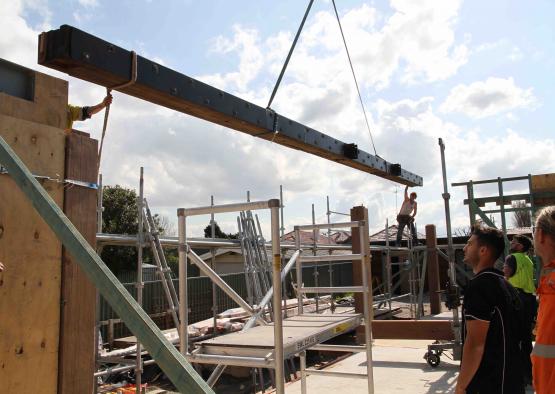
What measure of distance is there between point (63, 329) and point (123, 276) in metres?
23.0

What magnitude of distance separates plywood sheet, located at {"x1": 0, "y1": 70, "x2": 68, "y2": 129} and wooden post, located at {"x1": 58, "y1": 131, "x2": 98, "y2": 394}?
11 centimetres

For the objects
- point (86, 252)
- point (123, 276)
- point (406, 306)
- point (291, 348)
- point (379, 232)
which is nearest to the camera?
point (86, 252)

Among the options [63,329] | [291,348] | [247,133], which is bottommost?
[291,348]

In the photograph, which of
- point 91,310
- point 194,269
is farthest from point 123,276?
point 91,310

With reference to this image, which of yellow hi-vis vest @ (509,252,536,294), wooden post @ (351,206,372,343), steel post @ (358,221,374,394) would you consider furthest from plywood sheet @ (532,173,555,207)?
steel post @ (358,221,374,394)

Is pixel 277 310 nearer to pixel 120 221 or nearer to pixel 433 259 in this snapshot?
pixel 433 259

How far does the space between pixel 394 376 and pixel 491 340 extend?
14.0 feet

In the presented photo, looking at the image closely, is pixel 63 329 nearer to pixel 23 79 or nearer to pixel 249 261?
pixel 23 79

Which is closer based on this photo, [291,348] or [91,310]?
[91,310]

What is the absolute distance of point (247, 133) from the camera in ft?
14.3

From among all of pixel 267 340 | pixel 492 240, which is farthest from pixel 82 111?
pixel 492 240

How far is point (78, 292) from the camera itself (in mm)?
2225

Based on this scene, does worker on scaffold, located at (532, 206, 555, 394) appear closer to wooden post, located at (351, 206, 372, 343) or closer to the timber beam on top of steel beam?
the timber beam on top of steel beam

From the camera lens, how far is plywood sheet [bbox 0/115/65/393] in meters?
1.95
